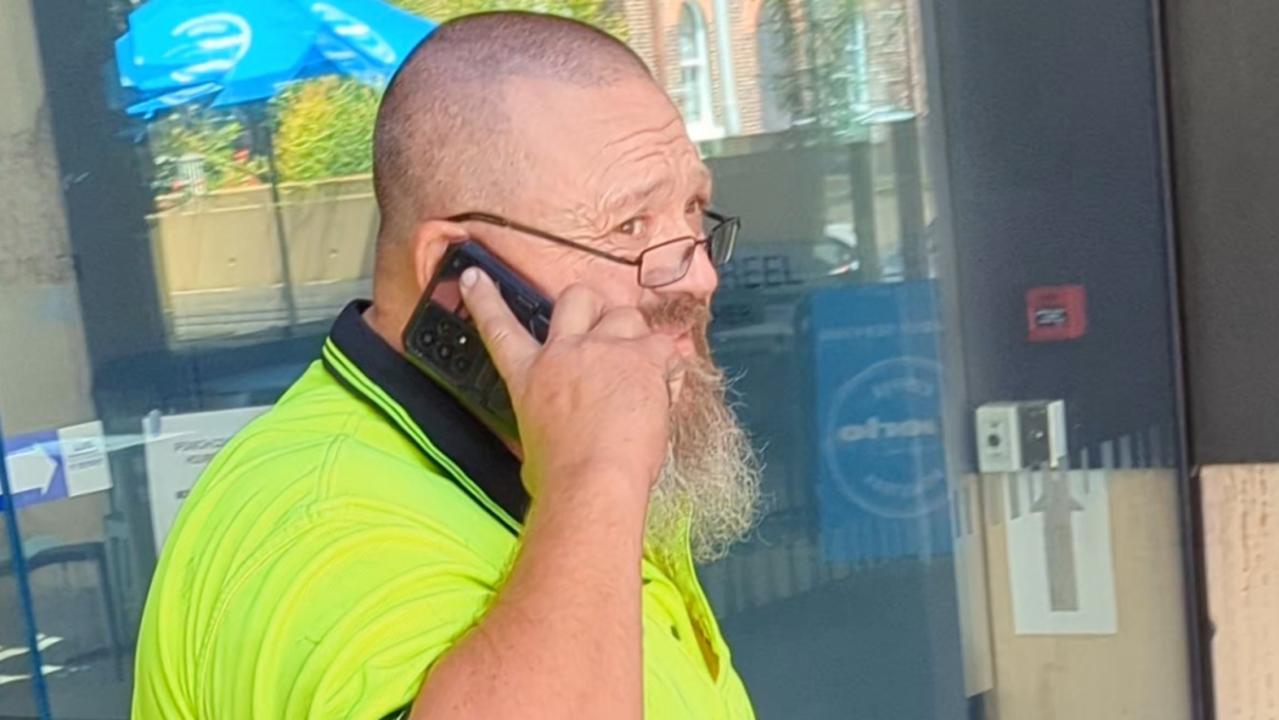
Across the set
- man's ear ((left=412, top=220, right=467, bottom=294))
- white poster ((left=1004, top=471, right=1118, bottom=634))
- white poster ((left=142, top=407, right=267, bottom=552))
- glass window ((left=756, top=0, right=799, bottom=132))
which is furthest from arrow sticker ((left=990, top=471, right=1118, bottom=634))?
man's ear ((left=412, top=220, right=467, bottom=294))

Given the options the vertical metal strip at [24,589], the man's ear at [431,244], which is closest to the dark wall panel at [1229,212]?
the man's ear at [431,244]

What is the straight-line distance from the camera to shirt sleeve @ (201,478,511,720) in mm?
1433

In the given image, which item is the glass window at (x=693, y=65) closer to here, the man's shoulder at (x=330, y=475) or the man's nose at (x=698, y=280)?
the man's nose at (x=698, y=280)

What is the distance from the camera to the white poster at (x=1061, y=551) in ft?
13.1

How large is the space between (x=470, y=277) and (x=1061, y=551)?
8.48 ft

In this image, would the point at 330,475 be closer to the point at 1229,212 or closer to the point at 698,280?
the point at 698,280

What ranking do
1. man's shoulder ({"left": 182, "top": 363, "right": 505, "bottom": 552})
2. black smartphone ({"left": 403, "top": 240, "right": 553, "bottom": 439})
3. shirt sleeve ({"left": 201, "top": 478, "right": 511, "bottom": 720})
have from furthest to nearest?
black smartphone ({"left": 403, "top": 240, "right": 553, "bottom": 439}) < man's shoulder ({"left": 182, "top": 363, "right": 505, "bottom": 552}) < shirt sleeve ({"left": 201, "top": 478, "right": 511, "bottom": 720})

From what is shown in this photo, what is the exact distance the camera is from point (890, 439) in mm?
4145

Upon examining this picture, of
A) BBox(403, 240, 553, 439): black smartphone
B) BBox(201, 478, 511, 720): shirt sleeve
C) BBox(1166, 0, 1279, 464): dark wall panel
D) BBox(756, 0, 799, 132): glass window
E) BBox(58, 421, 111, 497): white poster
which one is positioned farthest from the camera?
BBox(756, 0, 799, 132): glass window

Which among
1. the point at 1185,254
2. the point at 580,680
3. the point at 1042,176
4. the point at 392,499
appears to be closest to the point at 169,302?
the point at 1042,176

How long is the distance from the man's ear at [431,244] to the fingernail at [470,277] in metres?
0.06

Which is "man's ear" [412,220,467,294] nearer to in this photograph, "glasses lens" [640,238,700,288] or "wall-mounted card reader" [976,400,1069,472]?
"glasses lens" [640,238,700,288]

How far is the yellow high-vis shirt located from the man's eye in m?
0.28

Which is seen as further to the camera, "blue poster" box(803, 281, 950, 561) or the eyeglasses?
"blue poster" box(803, 281, 950, 561)
